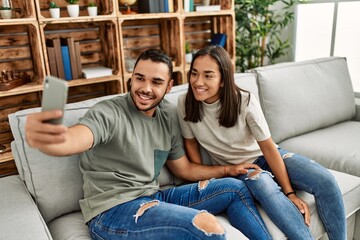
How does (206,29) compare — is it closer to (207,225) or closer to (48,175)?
(48,175)

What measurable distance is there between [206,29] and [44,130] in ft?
8.57

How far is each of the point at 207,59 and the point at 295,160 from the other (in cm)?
59

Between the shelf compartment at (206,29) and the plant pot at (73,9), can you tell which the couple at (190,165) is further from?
the shelf compartment at (206,29)

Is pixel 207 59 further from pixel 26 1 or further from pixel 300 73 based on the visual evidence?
pixel 26 1

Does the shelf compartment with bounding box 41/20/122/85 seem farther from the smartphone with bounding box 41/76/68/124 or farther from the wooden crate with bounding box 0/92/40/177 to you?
the smartphone with bounding box 41/76/68/124

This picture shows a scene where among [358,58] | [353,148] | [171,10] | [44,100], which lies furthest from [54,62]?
[358,58]

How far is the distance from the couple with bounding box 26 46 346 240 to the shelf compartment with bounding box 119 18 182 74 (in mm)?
1271

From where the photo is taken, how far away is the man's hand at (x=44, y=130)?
0.80 m

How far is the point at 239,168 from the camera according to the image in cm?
149

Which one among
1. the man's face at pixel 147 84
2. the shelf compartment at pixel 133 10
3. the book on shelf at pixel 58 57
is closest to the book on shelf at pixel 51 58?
the book on shelf at pixel 58 57

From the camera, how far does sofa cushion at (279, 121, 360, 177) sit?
1.80 m

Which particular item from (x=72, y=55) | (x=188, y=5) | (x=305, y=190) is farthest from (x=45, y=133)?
(x=188, y=5)

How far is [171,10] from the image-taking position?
261 cm

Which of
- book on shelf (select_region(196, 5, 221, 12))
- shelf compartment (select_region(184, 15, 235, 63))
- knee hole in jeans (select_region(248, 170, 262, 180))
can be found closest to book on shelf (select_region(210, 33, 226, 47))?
shelf compartment (select_region(184, 15, 235, 63))
